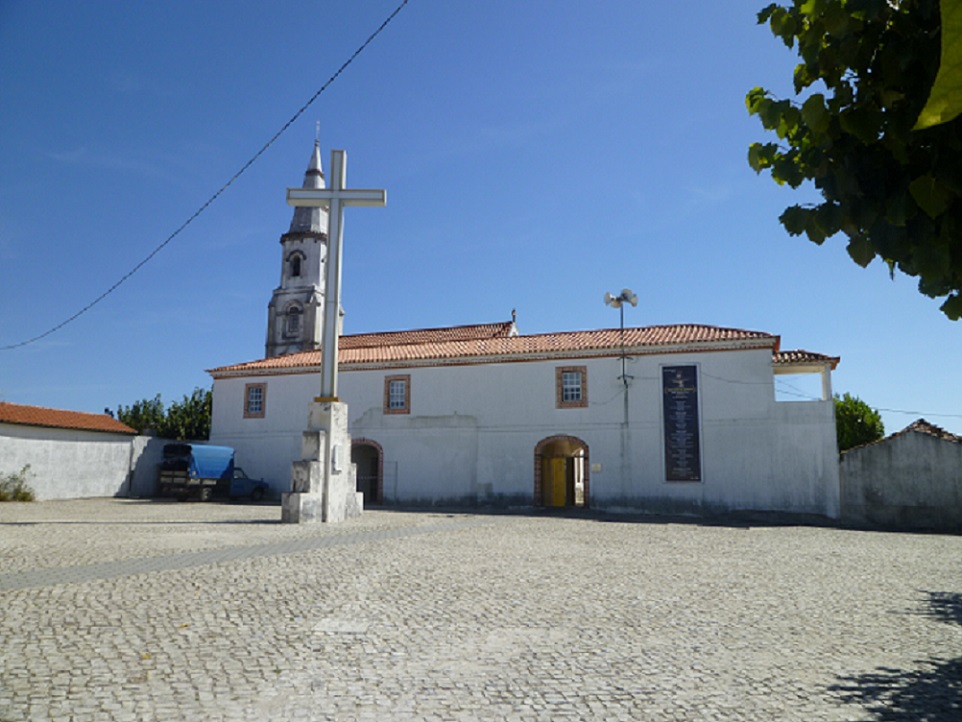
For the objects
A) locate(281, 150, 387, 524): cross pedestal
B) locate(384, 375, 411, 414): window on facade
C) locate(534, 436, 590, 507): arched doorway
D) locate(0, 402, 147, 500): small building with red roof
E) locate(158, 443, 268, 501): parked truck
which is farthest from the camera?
locate(384, 375, 411, 414): window on facade

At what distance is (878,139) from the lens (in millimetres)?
3268

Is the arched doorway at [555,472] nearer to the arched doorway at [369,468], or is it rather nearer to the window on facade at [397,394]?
the window on facade at [397,394]

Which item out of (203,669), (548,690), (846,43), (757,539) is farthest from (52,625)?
(757,539)

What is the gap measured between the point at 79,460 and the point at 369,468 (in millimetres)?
11466

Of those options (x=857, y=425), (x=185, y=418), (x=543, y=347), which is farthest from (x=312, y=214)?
(x=857, y=425)

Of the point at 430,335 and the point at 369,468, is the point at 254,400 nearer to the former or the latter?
the point at 369,468

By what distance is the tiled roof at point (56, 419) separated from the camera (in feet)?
83.9

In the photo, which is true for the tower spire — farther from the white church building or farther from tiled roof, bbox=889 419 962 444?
tiled roof, bbox=889 419 962 444

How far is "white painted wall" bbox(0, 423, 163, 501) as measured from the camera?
25.1 m

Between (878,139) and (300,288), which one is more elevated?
(300,288)

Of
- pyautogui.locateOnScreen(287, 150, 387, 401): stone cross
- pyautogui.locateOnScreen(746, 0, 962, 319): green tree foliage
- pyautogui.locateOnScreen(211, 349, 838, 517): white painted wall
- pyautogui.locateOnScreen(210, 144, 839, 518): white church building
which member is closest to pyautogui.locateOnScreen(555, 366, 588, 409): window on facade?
pyautogui.locateOnScreen(210, 144, 839, 518): white church building

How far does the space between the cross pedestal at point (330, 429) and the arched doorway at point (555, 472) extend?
29.0ft

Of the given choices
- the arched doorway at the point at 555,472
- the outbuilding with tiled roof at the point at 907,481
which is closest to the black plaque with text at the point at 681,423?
the arched doorway at the point at 555,472

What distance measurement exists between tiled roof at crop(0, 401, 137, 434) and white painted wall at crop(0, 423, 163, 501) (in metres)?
0.20
